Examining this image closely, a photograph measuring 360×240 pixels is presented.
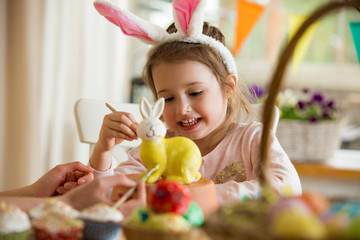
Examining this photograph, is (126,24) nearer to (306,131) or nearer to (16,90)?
(16,90)

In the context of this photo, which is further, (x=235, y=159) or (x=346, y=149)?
(x=346, y=149)

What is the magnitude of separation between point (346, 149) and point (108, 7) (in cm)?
284

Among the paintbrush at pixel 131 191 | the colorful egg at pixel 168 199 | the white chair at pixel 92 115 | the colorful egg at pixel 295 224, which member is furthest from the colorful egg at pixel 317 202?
the white chair at pixel 92 115

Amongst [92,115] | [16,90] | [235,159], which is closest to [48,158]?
[16,90]

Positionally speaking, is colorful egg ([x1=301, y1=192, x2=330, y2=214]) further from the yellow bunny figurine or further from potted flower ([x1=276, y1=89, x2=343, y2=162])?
potted flower ([x1=276, y1=89, x2=343, y2=162])

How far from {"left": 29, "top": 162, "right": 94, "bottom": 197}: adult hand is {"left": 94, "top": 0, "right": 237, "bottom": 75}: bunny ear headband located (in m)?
0.39

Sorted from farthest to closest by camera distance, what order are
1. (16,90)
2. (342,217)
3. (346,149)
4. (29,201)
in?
(346,149), (16,90), (29,201), (342,217)

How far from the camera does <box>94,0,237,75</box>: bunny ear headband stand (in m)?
1.25

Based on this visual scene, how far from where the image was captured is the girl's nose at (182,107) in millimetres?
1346

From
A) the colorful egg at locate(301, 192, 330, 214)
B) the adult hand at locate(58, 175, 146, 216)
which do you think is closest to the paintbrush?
the adult hand at locate(58, 175, 146, 216)

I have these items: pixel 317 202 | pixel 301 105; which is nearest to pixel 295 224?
pixel 317 202

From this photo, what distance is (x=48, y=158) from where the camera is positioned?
2855mm

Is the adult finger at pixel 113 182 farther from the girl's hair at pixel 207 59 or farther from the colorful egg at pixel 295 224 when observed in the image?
the girl's hair at pixel 207 59

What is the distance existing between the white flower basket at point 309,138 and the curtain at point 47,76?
1.12m
